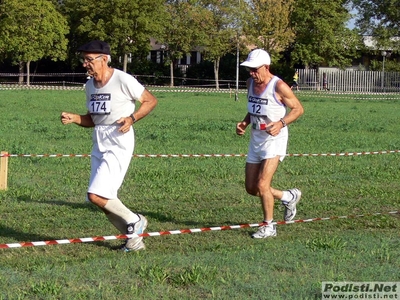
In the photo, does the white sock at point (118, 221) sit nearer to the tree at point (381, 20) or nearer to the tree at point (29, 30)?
the tree at point (29, 30)

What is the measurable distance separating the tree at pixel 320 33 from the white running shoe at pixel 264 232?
56.2m

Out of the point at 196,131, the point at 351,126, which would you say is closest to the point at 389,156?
the point at 196,131

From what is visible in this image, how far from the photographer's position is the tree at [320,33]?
208 ft

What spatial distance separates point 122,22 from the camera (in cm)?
6138

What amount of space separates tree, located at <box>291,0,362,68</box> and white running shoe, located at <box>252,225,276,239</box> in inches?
2213

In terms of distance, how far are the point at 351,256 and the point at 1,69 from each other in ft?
232

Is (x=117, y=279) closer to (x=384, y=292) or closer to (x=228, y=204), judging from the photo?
(x=384, y=292)

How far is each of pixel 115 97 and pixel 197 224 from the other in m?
2.29

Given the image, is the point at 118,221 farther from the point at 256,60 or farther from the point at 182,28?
the point at 182,28

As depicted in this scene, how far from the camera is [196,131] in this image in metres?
20.2

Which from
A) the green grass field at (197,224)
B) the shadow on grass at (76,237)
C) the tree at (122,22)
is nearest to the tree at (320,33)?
the tree at (122,22)

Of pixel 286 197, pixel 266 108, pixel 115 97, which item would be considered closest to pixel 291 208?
pixel 286 197

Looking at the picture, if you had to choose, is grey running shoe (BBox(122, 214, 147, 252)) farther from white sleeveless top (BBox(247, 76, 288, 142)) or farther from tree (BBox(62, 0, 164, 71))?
tree (BBox(62, 0, 164, 71))

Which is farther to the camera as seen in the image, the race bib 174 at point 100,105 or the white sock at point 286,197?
the white sock at point 286,197
